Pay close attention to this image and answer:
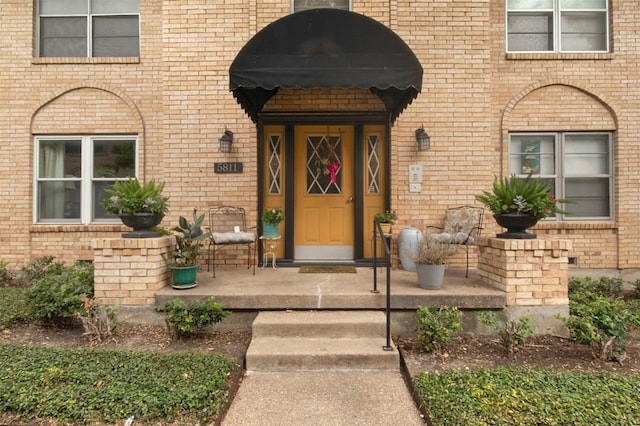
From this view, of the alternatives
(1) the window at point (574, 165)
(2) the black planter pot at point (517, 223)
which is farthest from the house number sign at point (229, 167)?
(1) the window at point (574, 165)

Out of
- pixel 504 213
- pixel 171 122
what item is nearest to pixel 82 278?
pixel 171 122

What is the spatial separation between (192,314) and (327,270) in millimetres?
2406

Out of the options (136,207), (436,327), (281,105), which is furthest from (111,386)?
(281,105)

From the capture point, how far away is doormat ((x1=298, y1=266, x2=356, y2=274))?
565cm

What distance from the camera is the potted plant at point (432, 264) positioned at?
443cm

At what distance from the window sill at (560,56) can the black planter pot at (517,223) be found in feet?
13.0

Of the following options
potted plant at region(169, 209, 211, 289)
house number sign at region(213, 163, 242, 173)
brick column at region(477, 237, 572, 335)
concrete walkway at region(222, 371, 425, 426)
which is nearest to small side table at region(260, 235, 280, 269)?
house number sign at region(213, 163, 242, 173)

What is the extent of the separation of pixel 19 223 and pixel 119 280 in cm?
414

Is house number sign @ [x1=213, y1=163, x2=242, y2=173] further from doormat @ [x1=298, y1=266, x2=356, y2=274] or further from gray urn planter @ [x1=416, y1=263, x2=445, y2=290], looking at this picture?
gray urn planter @ [x1=416, y1=263, x2=445, y2=290]

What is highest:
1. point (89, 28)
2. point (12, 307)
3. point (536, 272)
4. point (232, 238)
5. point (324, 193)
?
point (89, 28)

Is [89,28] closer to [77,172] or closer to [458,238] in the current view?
[77,172]

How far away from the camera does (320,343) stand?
371 cm

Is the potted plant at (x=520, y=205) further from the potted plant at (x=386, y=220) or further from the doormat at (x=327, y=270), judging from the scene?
the doormat at (x=327, y=270)

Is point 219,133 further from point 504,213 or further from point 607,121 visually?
point 607,121
